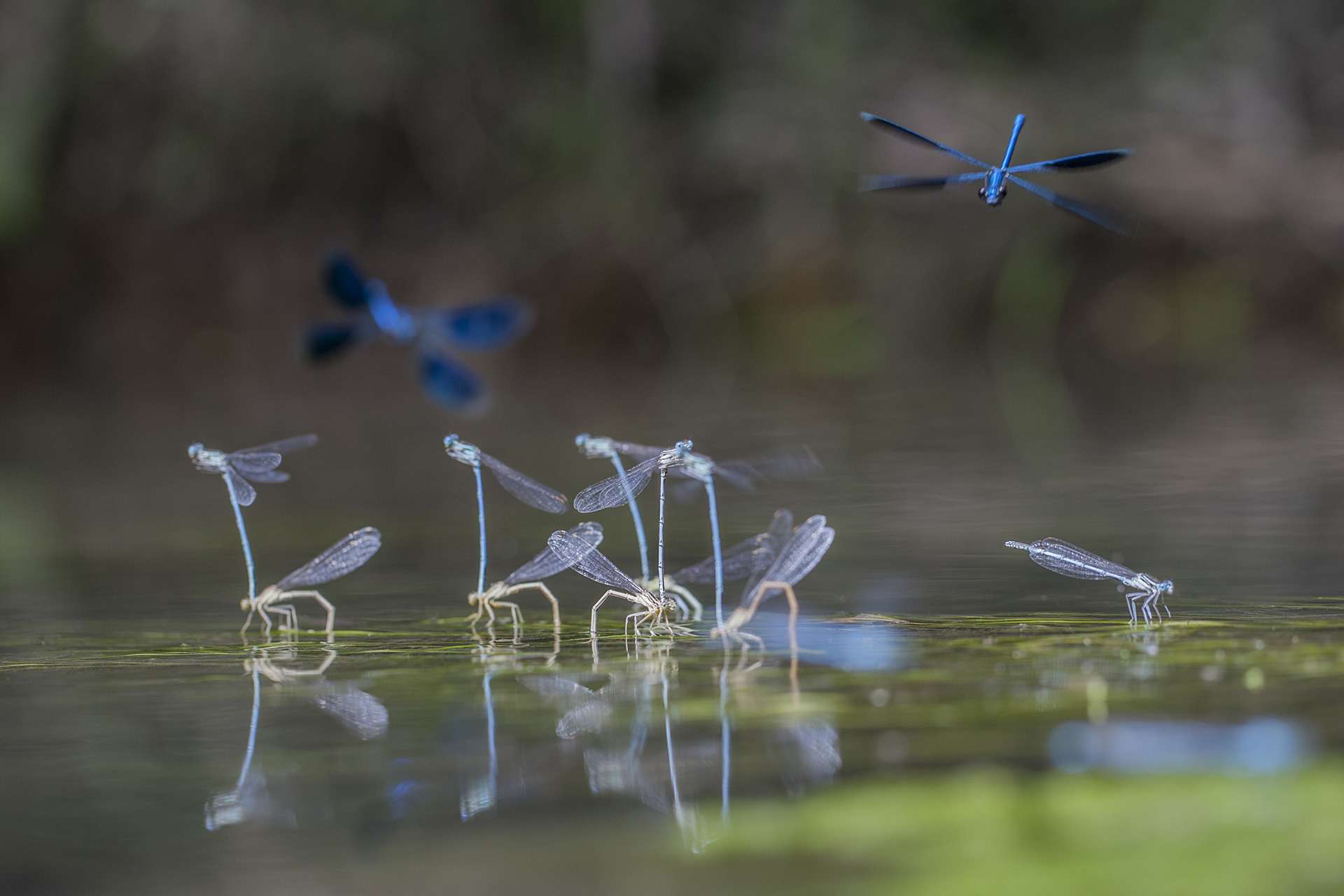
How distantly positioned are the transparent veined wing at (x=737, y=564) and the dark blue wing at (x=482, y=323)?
0.58m

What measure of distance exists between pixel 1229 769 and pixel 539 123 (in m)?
17.5

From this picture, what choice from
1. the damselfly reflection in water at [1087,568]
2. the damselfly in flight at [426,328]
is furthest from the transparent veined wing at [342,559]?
the damselfly reflection in water at [1087,568]

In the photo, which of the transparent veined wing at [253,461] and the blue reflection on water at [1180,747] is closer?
the blue reflection on water at [1180,747]

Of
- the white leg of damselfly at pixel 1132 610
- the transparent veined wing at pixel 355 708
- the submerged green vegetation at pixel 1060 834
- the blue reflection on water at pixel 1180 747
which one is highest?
the white leg of damselfly at pixel 1132 610

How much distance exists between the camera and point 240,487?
11.6ft

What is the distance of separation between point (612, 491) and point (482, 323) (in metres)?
0.42

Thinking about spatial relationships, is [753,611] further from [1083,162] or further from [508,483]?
[1083,162]

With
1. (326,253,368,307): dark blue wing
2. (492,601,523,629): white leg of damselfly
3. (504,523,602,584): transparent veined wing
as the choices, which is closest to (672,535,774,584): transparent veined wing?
(504,523,602,584): transparent veined wing

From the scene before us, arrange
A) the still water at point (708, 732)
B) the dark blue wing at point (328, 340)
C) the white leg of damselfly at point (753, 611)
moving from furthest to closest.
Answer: the dark blue wing at point (328, 340)
the white leg of damselfly at point (753, 611)
the still water at point (708, 732)

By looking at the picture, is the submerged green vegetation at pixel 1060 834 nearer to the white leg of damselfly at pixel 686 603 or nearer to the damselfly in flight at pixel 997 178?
the damselfly in flight at pixel 997 178

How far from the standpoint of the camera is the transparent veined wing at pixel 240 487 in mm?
3488

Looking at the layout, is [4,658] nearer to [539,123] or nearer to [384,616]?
[384,616]

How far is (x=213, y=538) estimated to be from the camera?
16.8 feet

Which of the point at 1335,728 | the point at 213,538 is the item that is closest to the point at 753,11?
the point at 213,538
